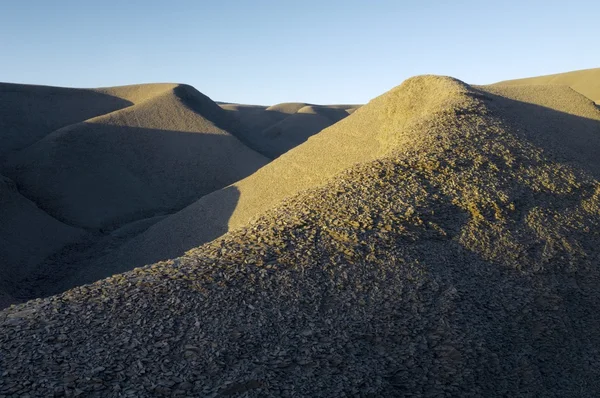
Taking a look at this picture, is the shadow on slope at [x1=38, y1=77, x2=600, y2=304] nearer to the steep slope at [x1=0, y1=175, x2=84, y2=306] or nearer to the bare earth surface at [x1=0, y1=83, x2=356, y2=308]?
the bare earth surface at [x1=0, y1=83, x2=356, y2=308]

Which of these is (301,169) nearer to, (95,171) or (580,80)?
(95,171)

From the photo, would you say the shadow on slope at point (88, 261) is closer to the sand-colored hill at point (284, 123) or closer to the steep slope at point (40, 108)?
the steep slope at point (40, 108)

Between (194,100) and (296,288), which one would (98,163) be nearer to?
(194,100)

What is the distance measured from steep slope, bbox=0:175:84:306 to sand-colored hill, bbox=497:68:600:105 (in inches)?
1559

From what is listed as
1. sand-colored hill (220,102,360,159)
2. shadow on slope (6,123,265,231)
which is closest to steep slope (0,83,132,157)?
shadow on slope (6,123,265,231)

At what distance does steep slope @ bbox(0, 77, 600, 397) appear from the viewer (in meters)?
4.36

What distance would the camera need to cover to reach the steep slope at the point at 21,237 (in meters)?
11.6

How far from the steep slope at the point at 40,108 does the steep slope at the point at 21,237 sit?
9541mm

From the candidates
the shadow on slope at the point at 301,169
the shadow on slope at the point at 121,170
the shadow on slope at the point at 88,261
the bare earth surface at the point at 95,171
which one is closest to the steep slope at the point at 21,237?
the bare earth surface at the point at 95,171

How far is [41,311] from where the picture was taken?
494 cm

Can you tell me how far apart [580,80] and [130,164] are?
1669 inches

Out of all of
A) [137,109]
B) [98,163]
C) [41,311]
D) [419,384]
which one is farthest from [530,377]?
[137,109]

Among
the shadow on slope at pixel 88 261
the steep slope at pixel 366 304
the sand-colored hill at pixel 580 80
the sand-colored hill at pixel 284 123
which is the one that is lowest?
the shadow on slope at pixel 88 261

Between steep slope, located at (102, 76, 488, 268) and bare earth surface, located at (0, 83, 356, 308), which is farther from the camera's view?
bare earth surface, located at (0, 83, 356, 308)
